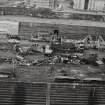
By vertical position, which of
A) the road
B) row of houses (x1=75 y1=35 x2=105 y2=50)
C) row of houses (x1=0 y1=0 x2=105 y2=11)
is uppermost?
row of houses (x1=0 y1=0 x2=105 y2=11)

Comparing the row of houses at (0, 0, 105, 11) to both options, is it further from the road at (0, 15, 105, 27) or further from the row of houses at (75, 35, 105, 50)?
the row of houses at (75, 35, 105, 50)

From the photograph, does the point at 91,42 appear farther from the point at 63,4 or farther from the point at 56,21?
the point at 63,4

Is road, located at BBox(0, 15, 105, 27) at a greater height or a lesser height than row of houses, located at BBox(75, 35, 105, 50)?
greater

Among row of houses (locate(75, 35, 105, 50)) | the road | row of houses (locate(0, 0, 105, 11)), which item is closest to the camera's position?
row of houses (locate(75, 35, 105, 50))

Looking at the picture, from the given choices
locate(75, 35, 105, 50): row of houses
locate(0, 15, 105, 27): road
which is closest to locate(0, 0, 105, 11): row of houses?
locate(0, 15, 105, 27): road

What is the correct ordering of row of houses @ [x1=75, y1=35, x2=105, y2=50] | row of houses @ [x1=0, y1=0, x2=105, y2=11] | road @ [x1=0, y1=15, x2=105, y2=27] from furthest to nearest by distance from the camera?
row of houses @ [x1=0, y1=0, x2=105, y2=11]
road @ [x1=0, y1=15, x2=105, y2=27]
row of houses @ [x1=75, y1=35, x2=105, y2=50]

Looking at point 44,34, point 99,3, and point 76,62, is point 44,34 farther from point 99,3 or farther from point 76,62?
point 99,3

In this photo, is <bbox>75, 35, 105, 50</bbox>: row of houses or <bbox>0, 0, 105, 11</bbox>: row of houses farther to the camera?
<bbox>0, 0, 105, 11</bbox>: row of houses

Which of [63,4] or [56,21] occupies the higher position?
[63,4]

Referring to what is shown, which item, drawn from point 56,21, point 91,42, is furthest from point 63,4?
point 91,42

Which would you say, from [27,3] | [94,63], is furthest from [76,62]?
[27,3]

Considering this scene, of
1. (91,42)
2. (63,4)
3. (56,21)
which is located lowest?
(91,42)
